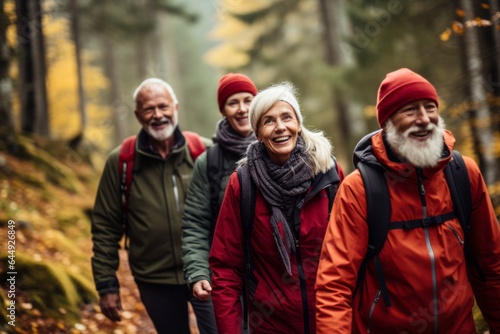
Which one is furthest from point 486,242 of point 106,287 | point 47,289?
point 47,289

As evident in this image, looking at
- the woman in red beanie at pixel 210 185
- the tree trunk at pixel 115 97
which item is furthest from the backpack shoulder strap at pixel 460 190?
the tree trunk at pixel 115 97

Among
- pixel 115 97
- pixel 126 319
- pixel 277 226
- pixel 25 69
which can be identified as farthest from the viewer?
pixel 115 97

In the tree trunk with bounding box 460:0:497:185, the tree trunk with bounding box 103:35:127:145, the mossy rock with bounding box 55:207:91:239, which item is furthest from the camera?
the tree trunk with bounding box 103:35:127:145

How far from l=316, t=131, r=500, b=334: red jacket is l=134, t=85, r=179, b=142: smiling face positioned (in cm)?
245

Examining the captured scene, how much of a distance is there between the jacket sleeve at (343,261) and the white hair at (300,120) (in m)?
0.56

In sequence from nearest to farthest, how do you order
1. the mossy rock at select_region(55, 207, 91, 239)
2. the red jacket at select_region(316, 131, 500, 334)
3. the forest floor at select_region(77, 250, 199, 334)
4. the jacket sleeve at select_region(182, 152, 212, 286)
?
the red jacket at select_region(316, 131, 500, 334) → the jacket sleeve at select_region(182, 152, 212, 286) → the forest floor at select_region(77, 250, 199, 334) → the mossy rock at select_region(55, 207, 91, 239)

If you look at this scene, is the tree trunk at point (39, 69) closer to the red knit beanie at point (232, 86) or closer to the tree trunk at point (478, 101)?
the red knit beanie at point (232, 86)

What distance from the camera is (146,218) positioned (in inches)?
192

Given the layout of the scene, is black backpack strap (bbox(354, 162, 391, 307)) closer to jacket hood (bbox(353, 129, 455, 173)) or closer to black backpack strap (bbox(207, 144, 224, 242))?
jacket hood (bbox(353, 129, 455, 173))

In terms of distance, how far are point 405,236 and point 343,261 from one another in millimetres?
361

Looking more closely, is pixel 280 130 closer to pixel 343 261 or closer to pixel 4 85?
pixel 343 261

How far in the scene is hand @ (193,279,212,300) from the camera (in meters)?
3.84

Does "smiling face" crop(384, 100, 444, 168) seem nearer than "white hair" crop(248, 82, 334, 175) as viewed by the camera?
Yes

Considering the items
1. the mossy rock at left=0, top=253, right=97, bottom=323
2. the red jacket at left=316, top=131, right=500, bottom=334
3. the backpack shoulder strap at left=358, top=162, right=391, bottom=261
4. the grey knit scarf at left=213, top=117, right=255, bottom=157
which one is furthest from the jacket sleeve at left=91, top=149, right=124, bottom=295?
the backpack shoulder strap at left=358, top=162, right=391, bottom=261
